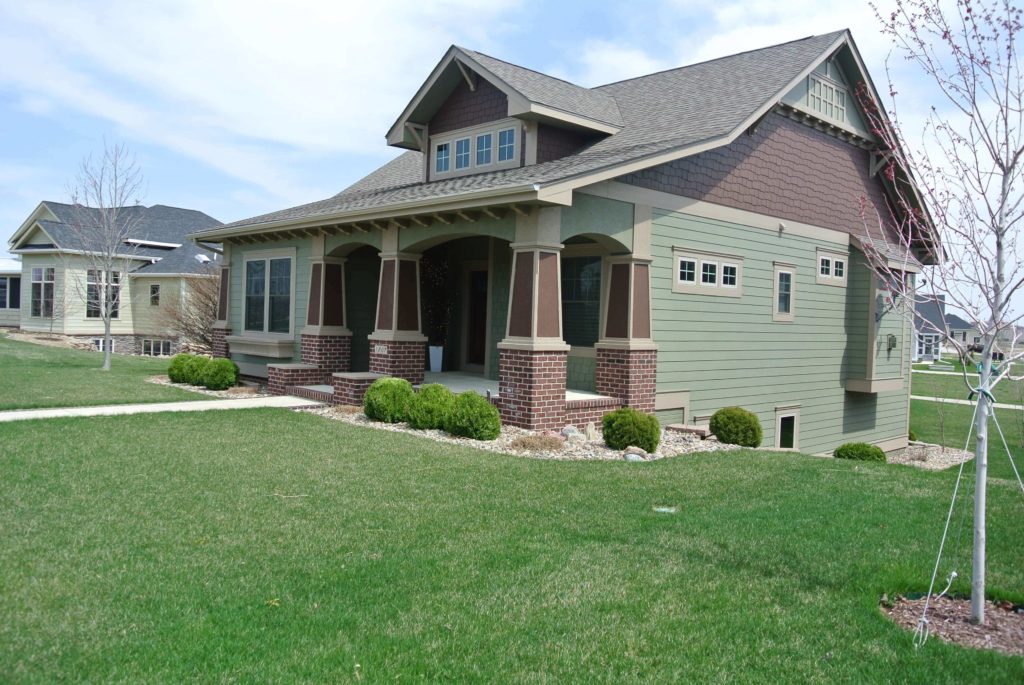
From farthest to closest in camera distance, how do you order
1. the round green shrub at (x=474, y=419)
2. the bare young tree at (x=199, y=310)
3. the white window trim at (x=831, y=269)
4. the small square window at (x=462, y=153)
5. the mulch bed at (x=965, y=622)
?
the bare young tree at (x=199, y=310)
the white window trim at (x=831, y=269)
the small square window at (x=462, y=153)
the round green shrub at (x=474, y=419)
the mulch bed at (x=965, y=622)

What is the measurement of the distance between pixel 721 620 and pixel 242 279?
1549 centimetres

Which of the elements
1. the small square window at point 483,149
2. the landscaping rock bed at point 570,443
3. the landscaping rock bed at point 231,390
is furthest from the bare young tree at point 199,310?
the landscaping rock bed at point 570,443

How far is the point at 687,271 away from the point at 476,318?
4887 mm

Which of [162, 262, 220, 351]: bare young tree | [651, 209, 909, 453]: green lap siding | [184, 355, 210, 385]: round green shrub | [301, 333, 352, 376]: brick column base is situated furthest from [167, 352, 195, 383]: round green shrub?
[651, 209, 909, 453]: green lap siding

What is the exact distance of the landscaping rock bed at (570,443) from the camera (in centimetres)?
966

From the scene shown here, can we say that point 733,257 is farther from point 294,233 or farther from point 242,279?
point 242,279

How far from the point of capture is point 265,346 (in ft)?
53.2

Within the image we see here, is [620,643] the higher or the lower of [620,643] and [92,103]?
the lower

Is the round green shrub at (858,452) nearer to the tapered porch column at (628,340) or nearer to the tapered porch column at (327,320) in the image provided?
the tapered porch column at (628,340)

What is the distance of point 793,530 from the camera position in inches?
246

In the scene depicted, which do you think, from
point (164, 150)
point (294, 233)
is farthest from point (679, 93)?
point (164, 150)

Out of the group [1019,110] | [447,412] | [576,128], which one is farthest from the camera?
[576,128]

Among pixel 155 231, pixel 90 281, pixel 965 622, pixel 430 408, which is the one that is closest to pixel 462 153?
pixel 430 408

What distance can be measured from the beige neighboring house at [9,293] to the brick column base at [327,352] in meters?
25.0
